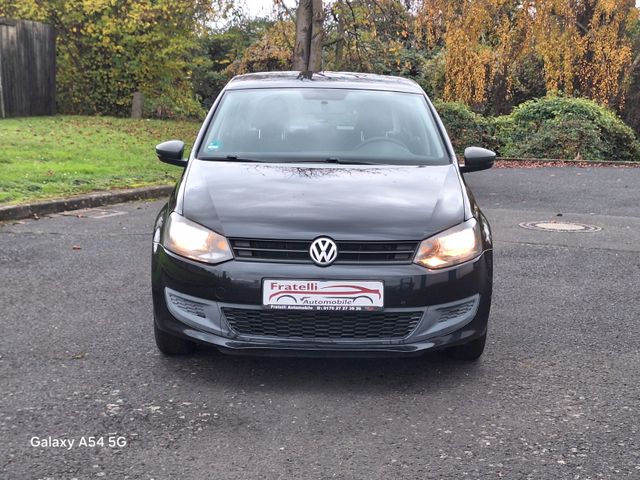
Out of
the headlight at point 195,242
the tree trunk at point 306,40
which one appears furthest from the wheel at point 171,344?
the tree trunk at point 306,40

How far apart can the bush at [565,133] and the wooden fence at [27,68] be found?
12139mm

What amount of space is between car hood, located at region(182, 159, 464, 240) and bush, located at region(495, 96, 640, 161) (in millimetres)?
16770

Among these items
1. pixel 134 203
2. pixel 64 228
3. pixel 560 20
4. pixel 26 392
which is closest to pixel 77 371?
pixel 26 392

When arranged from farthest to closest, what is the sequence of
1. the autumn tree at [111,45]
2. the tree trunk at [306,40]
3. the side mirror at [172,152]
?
the autumn tree at [111,45] → the tree trunk at [306,40] → the side mirror at [172,152]

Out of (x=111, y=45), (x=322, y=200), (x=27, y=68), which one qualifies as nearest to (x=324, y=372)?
(x=322, y=200)

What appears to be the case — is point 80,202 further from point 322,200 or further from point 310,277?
point 310,277

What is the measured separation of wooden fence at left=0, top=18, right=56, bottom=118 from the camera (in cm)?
2145

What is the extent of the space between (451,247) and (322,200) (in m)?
0.69

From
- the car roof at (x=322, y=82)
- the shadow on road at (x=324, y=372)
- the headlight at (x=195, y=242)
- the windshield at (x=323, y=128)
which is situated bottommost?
the shadow on road at (x=324, y=372)

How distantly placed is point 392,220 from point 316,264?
456 millimetres

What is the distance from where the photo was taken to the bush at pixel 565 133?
20.9 metres

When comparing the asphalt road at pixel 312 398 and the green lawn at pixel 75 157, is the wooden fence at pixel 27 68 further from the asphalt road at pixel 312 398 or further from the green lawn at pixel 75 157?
the asphalt road at pixel 312 398

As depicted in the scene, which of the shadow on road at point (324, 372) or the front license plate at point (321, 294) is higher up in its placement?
the front license plate at point (321, 294)

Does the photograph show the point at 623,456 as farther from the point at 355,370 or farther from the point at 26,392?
the point at 26,392
